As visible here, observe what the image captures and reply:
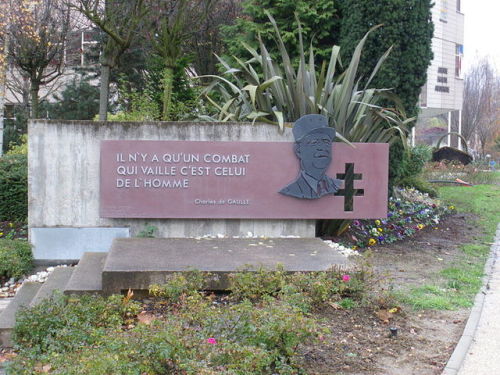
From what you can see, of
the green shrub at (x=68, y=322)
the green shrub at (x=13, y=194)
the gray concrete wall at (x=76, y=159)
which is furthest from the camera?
the green shrub at (x=13, y=194)

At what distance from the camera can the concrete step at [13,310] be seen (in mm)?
5508

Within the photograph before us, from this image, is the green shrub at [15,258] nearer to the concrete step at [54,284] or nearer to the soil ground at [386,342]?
the concrete step at [54,284]

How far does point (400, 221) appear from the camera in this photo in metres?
11.6

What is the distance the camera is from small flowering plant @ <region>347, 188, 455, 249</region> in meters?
10.3

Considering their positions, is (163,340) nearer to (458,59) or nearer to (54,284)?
(54,284)

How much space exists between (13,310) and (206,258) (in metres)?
1.98

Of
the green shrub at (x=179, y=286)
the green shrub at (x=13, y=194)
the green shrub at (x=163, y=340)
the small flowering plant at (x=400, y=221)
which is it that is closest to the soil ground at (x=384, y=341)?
the green shrub at (x=163, y=340)

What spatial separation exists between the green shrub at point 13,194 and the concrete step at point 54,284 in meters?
4.44

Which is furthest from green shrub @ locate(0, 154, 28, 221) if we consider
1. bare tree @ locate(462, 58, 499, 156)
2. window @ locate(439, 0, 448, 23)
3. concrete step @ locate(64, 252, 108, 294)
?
bare tree @ locate(462, 58, 499, 156)

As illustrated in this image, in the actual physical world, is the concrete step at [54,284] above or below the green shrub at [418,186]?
below

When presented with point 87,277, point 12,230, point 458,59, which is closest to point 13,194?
point 12,230

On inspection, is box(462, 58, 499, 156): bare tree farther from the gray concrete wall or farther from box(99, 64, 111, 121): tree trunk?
the gray concrete wall

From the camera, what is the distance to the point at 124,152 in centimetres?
912

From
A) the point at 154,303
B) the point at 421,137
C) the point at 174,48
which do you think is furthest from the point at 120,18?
the point at 421,137
